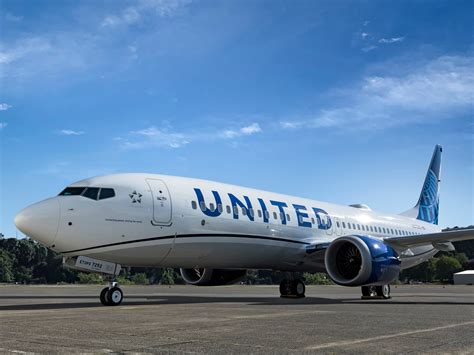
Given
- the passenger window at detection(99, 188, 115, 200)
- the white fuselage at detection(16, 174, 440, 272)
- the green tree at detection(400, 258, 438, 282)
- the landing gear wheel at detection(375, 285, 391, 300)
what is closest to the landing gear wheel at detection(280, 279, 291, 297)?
the white fuselage at detection(16, 174, 440, 272)

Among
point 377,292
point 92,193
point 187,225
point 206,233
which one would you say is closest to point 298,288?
point 377,292

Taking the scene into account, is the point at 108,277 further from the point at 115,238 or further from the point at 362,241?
the point at 362,241

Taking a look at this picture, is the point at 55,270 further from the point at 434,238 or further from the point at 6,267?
the point at 434,238

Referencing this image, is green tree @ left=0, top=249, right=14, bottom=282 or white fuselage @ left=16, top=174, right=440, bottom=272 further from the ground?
green tree @ left=0, top=249, right=14, bottom=282

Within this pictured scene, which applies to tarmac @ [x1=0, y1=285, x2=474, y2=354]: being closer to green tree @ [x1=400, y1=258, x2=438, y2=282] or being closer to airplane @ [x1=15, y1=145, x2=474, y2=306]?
airplane @ [x1=15, y1=145, x2=474, y2=306]

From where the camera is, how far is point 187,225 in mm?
16391

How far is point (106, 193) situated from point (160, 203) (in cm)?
172

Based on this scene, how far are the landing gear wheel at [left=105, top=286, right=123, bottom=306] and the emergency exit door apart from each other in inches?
92.2

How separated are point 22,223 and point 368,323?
29.9 ft

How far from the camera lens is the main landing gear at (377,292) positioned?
2111cm

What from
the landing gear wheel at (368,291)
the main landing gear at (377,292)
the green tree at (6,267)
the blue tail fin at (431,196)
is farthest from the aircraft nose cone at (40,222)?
the green tree at (6,267)

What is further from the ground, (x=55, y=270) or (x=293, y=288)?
(x=55, y=270)

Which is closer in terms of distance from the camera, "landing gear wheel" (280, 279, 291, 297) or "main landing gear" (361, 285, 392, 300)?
"main landing gear" (361, 285, 392, 300)

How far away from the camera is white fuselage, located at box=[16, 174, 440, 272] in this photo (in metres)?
14.2
